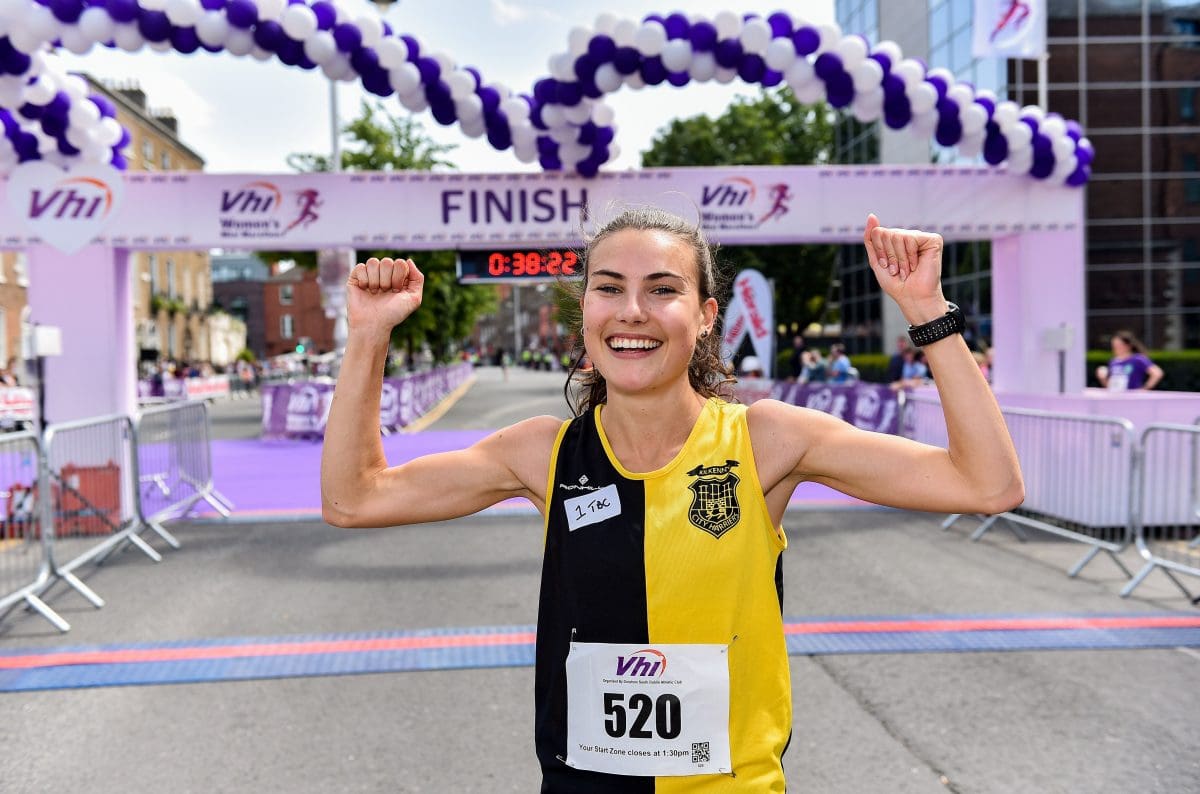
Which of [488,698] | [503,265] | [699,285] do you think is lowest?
[488,698]

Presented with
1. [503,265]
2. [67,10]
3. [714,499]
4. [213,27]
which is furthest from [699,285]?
[503,265]

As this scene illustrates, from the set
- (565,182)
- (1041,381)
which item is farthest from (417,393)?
(1041,381)

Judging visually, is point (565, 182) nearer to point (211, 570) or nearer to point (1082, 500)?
point (211, 570)

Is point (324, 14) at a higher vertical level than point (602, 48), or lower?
higher

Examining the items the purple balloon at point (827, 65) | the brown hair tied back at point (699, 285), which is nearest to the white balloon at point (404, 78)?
the purple balloon at point (827, 65)

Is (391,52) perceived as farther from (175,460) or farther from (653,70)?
(175,460)

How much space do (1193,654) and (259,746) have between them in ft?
16.3

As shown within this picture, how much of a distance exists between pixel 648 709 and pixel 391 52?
8032 millimetres

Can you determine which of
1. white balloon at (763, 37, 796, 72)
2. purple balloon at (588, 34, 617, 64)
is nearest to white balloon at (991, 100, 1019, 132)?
white balloon at (763, 37, 796, 72)

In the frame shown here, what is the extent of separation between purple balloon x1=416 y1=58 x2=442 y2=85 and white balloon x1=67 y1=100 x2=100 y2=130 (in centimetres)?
320

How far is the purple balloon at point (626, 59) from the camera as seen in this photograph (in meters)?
8.77

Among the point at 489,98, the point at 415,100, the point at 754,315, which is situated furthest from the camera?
the point at 754,315

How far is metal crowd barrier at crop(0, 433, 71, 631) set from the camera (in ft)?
20.8

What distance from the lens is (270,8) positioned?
8367mm
